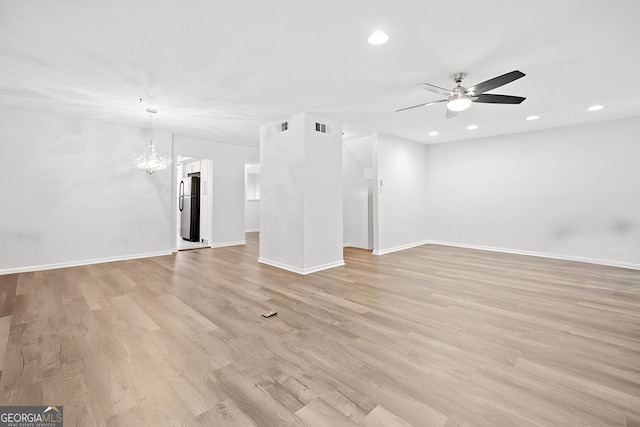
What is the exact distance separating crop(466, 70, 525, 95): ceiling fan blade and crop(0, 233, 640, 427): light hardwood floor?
239 cm

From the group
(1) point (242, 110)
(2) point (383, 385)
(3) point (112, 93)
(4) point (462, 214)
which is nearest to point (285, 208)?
(1) point (242, 110)

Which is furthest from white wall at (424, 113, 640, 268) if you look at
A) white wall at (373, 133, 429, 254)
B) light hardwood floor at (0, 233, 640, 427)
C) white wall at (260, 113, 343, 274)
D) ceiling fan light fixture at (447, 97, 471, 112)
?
ceiling fan light fixture at (447, 97, 471, 112)

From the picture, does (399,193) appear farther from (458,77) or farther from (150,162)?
(150,162)

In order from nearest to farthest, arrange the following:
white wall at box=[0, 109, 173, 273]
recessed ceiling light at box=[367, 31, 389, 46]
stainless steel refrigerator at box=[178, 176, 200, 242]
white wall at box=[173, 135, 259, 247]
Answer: recessed ceiling light at box=[367, 31, 389, 46] < white wall at box=[0, 109, 173, 273] < white wall at box=[173, 135, 259, 247] < stainless steel refrigerator at box=[178, 176, 200, 242]

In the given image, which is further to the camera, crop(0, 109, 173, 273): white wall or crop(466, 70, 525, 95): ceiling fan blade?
crop(0, 109, 173, 273): white wall

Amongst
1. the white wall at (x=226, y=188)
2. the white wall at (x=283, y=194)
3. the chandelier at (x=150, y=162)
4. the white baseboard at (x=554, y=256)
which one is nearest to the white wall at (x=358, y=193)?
the white baseboard at (x=554, y=256)

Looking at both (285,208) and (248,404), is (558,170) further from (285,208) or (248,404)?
(248,404)

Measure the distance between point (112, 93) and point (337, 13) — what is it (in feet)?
11.2

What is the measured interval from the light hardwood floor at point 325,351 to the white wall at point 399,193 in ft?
7.68

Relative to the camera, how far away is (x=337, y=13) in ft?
7.25

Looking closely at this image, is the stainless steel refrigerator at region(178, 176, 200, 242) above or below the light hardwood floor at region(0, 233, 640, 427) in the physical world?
above

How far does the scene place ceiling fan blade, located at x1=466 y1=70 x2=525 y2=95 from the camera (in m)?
2.57

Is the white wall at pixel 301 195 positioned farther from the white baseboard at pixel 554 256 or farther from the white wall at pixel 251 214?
the white wall at pixel 251 214

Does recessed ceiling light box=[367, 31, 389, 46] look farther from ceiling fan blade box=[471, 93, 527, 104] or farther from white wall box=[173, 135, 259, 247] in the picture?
white wall box=[173, 135, 259, 247]
